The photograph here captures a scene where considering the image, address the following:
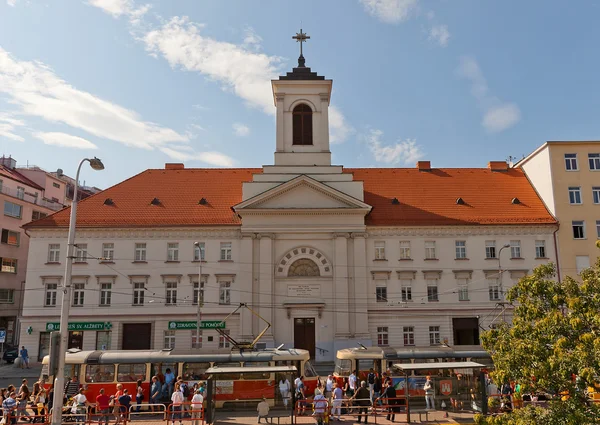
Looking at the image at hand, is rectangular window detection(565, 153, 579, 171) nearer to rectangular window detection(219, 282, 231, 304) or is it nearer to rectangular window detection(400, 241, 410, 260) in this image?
rectangular window detection(400, 241, 410, 260)

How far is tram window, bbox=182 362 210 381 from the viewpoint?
26781 mm

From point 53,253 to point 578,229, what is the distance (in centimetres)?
4341

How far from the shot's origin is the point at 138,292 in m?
42.9

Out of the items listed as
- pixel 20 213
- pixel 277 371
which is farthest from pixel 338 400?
pixel 20 213

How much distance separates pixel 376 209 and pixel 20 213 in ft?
125

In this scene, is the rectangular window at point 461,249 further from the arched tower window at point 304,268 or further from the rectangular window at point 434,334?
the arched tower window at point 304,268

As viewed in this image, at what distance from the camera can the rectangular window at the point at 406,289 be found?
43.3m

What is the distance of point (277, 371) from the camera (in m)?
22.8

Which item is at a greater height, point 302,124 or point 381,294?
point 302,124

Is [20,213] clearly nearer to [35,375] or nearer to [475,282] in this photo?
[35,375]

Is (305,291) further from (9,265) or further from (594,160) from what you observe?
(9,265)

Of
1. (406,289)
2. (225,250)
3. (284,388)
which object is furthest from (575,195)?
(284,388)

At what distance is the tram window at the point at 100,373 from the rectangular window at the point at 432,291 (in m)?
25.9

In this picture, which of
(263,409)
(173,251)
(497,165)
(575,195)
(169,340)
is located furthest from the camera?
(497,165)
